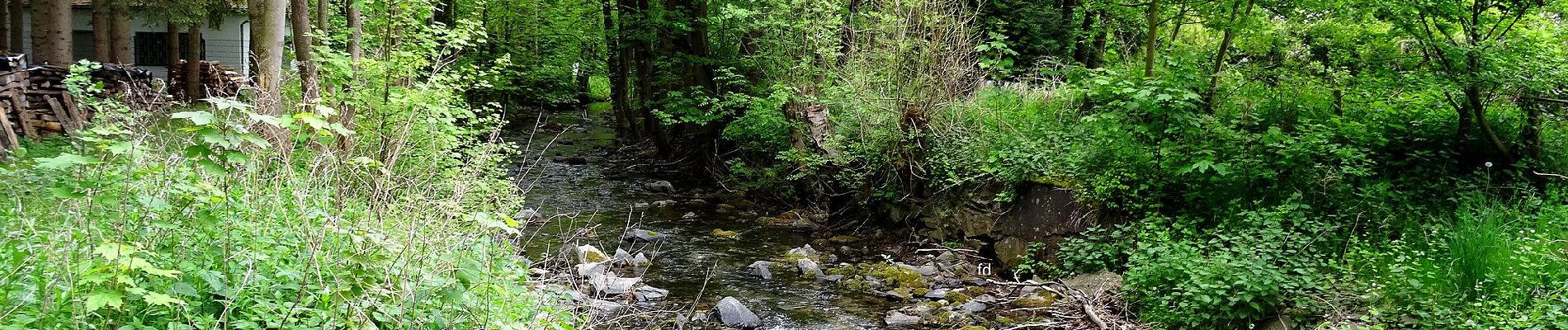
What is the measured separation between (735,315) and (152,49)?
24.9 m

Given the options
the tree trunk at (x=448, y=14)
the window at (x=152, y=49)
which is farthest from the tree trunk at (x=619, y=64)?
the window at (x=152, y=49)

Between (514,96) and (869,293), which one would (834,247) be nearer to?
(869,293)

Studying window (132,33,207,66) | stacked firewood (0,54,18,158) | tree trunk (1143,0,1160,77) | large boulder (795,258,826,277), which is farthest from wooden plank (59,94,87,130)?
tree trunk (1143,0,1160,77)

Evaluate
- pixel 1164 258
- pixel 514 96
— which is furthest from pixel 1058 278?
pixel 514 96

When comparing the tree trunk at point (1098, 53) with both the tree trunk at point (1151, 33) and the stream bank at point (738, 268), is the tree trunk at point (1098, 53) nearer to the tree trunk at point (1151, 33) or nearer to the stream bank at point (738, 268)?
the tree trunk at point (1151, 33)

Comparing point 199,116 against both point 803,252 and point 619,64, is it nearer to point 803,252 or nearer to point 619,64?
point 803,252

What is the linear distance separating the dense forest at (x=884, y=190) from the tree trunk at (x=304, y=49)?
33 millimetres

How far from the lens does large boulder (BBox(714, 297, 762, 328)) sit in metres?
8.41

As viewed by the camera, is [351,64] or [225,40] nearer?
[351,64]

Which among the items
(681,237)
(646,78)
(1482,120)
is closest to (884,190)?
(681,237)

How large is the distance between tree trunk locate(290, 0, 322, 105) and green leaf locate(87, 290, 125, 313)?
5016 millimetres

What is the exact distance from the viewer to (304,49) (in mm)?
8508

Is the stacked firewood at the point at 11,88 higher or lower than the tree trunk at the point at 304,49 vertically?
lower

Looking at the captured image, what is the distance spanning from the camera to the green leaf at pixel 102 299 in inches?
123
